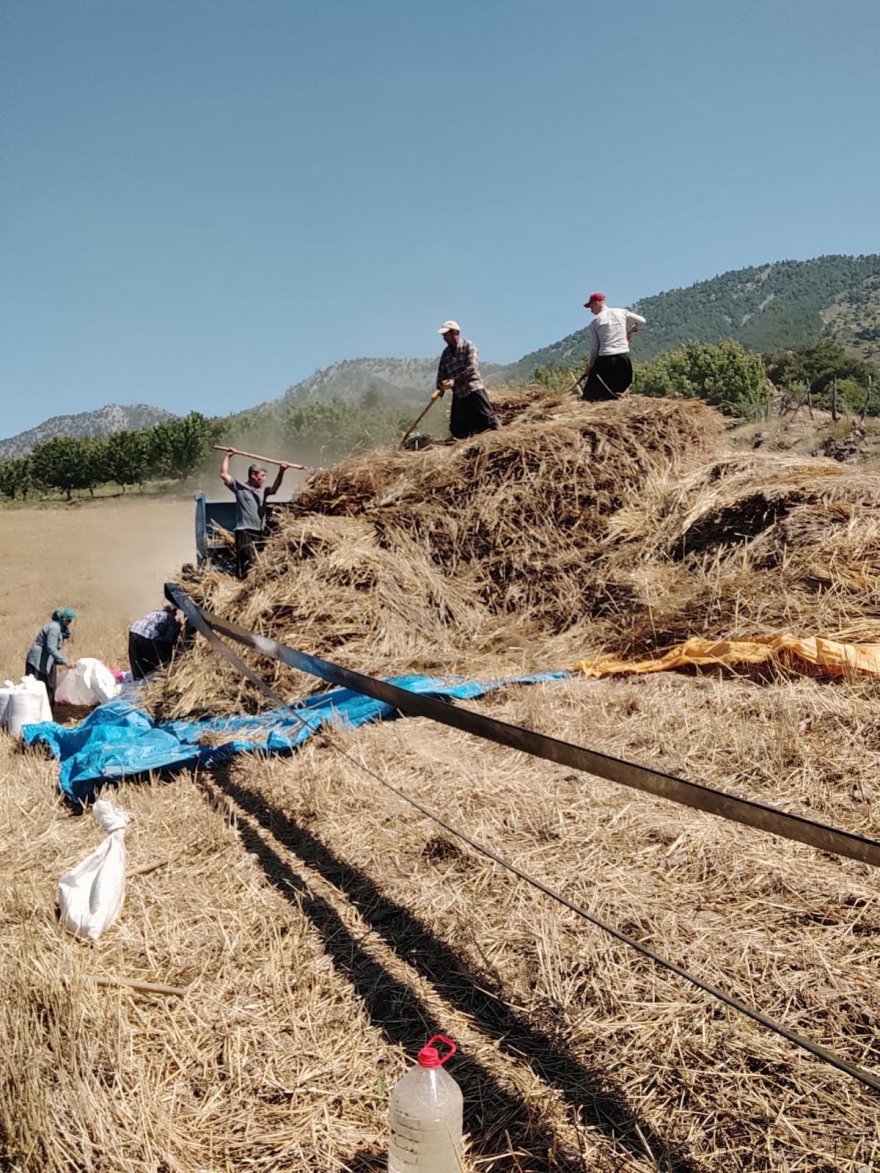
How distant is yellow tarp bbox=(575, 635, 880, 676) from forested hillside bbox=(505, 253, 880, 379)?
14061 centimetres

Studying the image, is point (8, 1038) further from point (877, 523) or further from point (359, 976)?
point (877, 523)

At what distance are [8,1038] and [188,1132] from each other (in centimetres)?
52

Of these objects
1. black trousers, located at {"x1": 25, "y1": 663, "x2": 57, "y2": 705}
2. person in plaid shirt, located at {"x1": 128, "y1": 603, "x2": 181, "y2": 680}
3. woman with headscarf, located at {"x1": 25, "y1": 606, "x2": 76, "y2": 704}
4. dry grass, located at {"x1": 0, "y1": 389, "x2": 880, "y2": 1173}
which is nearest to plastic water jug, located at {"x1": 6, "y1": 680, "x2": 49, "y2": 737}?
dry grass, located at {"x1": 0, "y1": 389, "x2": 880, "y2": 1173}

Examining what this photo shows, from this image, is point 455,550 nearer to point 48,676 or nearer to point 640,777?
point 48,676

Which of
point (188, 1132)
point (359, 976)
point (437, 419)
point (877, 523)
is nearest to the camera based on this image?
point (188, 1132)

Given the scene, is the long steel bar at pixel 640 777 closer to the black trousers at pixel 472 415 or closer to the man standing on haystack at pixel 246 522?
the man standing on haystack at pixel 246 522

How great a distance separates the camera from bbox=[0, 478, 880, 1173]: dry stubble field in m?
1.78

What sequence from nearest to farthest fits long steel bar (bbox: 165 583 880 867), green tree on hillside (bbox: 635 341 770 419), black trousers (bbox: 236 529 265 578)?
long steel bar (bbox: 165 583 880 867) < black trousers (bbox: 236 529 265 578) < green tree on hillside (bbox: 635 341 770 419)

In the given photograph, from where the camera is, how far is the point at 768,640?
15.3ft

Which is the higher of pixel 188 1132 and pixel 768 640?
pixel 768 640

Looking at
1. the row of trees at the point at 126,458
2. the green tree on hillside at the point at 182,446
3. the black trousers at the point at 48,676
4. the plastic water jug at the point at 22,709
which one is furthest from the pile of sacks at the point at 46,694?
the green tree on hillside at the point at 182,446

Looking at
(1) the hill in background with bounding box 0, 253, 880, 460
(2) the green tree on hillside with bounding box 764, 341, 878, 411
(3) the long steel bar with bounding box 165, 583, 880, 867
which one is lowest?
(3) the long steel bar with bounding box 165, 583, 880, 867

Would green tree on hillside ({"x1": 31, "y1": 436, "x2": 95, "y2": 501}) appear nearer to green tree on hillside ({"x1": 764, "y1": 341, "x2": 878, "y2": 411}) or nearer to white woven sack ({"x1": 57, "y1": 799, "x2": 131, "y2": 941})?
green tree on hillside ({"x1": 764, "y1": 341, "x2": 878, "y2": 411})

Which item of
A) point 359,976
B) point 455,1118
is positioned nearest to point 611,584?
point 359,976
